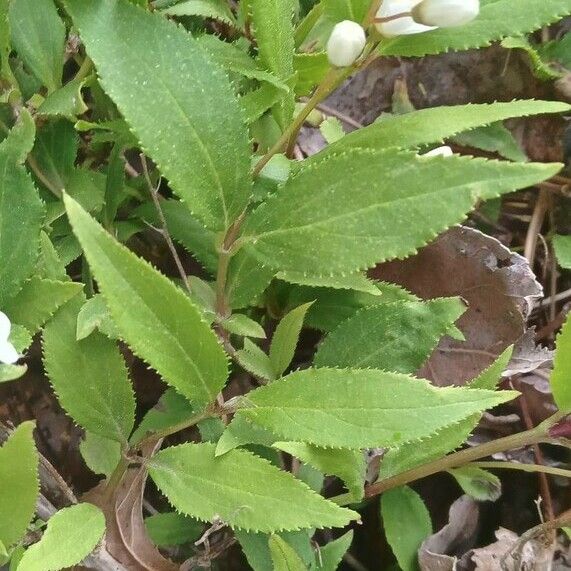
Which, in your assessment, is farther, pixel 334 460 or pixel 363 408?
pixel 334 460

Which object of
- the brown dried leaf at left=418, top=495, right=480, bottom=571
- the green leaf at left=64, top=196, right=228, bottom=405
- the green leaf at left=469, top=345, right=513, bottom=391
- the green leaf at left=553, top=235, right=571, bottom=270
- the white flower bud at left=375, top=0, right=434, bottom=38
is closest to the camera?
the green leaf at left=64, top=196, right=228, bottom=405

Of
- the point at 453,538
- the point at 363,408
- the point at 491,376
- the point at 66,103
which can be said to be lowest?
the point at 453,538

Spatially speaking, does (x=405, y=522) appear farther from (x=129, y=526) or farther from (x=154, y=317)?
(x=154, y=317)

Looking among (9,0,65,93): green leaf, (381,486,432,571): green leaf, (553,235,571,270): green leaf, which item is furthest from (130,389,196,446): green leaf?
(553,235,571,270): green leaf

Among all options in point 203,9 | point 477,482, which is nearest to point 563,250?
point 477,482

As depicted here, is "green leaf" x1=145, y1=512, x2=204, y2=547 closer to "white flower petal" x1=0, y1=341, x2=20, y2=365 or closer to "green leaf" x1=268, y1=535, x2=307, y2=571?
"green leaf" x1=268, y1=535, x2=307, y2=571

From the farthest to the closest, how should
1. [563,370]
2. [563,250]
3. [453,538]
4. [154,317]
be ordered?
1. [563,250]
2. [453,538]
3. [563,370]
4. [154,317]

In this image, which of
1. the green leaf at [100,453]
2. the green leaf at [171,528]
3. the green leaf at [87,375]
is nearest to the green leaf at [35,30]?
the green leaf at [87,375]

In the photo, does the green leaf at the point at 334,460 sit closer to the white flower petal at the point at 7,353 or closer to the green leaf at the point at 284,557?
the green leaf at the point at 284,557
